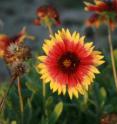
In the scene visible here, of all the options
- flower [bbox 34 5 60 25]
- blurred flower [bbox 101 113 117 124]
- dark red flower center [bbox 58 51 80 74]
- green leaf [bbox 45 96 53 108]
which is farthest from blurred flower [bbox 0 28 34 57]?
blurred flower [bbox 101 113 117 124]

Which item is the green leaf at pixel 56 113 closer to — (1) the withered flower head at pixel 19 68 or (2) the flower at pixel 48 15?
(1) the withered flower head at pixel 19 68

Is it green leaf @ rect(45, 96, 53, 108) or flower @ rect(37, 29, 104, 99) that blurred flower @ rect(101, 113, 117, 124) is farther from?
green leaf @ rect(45, 96, 53, 108)

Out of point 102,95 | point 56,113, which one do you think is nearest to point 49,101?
point 56,113

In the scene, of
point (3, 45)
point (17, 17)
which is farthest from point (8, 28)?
point (3, 45)

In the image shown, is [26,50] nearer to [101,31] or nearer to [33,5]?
[101,31]

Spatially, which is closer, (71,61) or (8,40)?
(71,61)

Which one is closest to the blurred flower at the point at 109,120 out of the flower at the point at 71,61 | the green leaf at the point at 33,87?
the flower at the point at 71,61

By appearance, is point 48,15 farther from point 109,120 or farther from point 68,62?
point 109,120
